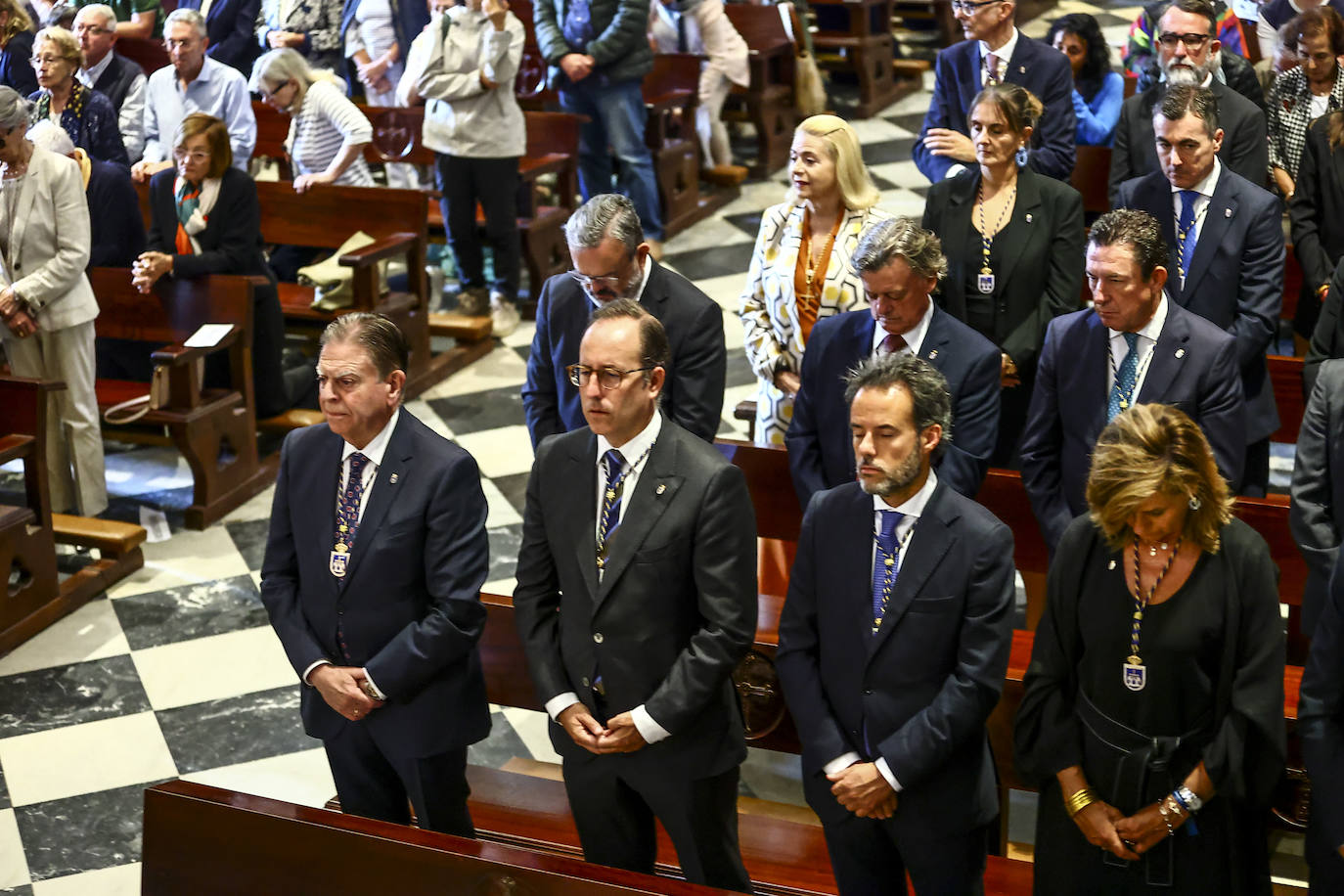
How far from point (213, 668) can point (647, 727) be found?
2232 mm

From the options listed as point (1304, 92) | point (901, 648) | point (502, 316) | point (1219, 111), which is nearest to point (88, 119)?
point (502, 316)

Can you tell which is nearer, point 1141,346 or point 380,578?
point 380,578

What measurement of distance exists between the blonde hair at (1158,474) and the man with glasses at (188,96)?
16.3ft

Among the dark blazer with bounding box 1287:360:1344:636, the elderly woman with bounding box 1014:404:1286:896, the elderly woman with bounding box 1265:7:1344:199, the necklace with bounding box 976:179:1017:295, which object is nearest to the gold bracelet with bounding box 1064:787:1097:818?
the elderly woman with bounding box 1014:404:1286:896

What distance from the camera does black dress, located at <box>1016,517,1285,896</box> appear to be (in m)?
2.42

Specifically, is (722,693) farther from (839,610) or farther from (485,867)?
(485,867)

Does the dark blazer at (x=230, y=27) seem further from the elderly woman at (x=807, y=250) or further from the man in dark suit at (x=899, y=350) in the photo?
the man in dark suit at (x=899, y=350)

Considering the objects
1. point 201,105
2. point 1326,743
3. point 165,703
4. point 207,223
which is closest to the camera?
point 1326,743

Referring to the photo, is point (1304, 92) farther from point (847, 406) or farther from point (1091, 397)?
point (847, 406)

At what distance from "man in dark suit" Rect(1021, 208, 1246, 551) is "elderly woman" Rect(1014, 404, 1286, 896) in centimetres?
77

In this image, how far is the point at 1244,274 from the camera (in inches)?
159

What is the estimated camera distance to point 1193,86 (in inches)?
153

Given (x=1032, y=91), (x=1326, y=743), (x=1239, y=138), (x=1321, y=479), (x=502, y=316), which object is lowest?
(x=502, y=316)

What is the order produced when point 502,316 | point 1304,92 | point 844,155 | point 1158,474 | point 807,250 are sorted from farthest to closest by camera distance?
point 502,316 → point 1304,92 → point 807,250 → point 844,155 → point 1158,474
